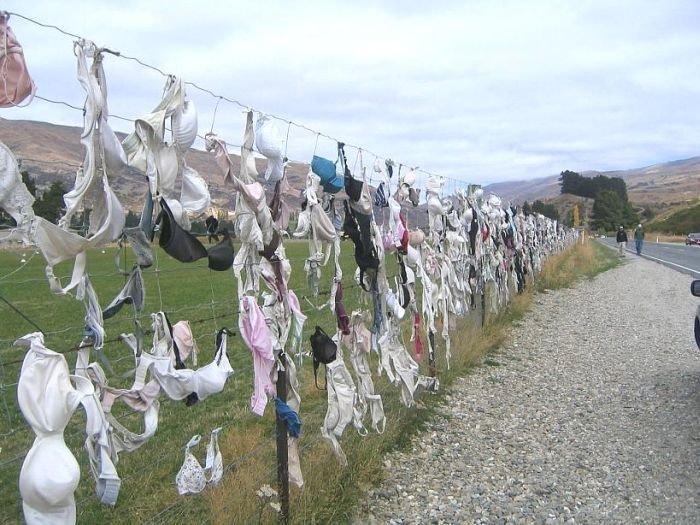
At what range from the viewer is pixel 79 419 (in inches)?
235

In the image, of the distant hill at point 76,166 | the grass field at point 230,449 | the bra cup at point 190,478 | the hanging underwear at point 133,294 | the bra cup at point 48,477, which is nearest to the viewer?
the bra cup at point 48,477

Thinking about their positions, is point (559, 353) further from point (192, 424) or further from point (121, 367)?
point (121, 367)

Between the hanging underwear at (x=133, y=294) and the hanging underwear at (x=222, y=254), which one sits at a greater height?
the hanging underwear at (x=222, y=254)

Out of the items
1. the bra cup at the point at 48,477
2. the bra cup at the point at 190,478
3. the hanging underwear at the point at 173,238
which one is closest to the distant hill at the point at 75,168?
the hanging underwear at the point at 173,238

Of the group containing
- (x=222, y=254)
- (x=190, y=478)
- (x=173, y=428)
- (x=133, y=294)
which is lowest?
(x=173, y=428)

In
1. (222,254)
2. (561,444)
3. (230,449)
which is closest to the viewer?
(222,254)

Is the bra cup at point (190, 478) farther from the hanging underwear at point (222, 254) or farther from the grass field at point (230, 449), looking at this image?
the hanging underwear at point (222, 254)

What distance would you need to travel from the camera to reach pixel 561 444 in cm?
534

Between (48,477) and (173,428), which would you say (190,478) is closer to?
(48,477)

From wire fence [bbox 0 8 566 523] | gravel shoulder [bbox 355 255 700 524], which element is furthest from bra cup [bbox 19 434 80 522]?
gravel shoulder [bbox 355 255 700 524]

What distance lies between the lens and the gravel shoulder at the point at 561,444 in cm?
419

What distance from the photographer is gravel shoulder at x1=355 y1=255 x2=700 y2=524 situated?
13.7 feet

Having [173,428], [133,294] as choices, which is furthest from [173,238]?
[173,428]

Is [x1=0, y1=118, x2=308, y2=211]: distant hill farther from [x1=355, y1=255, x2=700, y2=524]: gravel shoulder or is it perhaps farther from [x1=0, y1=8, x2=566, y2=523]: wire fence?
[x1=355, y1=255, x2=700, y2=524]: gravel shoulder
